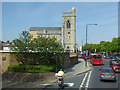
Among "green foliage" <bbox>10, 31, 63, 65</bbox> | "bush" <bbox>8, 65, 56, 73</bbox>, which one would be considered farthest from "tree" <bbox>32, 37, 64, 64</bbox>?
"bush" <bbox>8, 65, 56, 73</bbox>

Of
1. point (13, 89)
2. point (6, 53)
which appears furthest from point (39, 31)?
point (13, 89)

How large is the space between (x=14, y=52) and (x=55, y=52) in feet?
19.0

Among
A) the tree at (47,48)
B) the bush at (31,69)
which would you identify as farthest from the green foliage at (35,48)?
the bush at (31,69)

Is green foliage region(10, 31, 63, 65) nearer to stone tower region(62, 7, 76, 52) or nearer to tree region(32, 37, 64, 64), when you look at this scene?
tree region(32, 37, 64, 64)

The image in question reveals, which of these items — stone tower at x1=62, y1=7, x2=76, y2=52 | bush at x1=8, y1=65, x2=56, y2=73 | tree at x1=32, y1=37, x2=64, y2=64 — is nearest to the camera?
bush at x1=8, y1=65, x2=56, y2=73

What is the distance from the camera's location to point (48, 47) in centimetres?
2347

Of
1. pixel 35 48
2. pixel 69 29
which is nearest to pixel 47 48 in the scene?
pixel 35 48

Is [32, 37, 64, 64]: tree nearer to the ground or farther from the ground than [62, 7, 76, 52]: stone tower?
nearer to the ground

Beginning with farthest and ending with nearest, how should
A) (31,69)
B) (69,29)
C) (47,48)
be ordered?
1. (69,29)
2. (47,48)
3. (31,69)

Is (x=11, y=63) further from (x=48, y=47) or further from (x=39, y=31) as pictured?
(x=39, y=31)

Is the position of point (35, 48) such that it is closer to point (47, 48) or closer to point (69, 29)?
point (47, 48)

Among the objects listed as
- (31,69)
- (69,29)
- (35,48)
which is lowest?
(31,69)

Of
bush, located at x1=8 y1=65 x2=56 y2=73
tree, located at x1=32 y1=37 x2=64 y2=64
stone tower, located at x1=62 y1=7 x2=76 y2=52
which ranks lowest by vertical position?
bush, located at x1=8 y1=65 x2=56 y2=73

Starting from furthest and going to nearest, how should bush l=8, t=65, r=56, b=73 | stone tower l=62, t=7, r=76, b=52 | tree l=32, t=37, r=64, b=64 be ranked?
1. stone tower l=62, t=7, r=76, b=52
2. tree l=32, t=37, r=64, b=64
3. bush l=8, t=65, r=56, b=73
